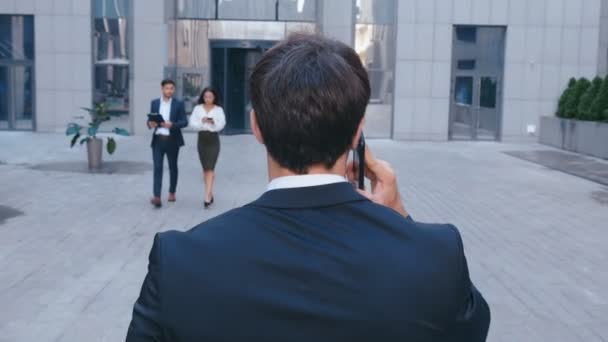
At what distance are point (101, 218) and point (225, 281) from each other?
33.5 feet

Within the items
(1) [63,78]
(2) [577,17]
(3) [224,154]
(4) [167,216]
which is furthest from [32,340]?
(2) [577,17]

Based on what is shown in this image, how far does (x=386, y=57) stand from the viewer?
90.6 feet

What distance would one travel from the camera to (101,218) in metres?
11.6

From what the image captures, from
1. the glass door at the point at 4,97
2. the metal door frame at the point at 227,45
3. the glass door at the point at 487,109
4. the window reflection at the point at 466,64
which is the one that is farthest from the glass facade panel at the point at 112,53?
the glass door at the point at 487,109

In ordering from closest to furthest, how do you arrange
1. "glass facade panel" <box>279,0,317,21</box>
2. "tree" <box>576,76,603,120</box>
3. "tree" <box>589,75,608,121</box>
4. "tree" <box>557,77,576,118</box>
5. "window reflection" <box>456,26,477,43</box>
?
"tree" <box>589,75,608,121</box>, "tree" <box>576,76,603,120</box>, "tree" <box>557,77,576,118</box>, "window reflection" <box>456,26,477,43</box>, "glass facade panel" <box>279,0,317,21</box>

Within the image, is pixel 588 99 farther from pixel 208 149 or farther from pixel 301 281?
pixel 301 281

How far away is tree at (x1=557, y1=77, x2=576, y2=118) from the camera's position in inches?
1018

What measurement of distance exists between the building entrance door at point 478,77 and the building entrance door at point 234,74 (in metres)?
5.97

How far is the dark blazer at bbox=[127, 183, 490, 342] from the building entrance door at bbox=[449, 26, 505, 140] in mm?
26544

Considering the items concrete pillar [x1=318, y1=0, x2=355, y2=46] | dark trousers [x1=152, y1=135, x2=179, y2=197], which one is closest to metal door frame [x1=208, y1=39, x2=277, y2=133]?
concrete pillar [x1=318, y1=0, x2=355, y2=46]

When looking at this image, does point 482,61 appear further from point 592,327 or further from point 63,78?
point 592,327

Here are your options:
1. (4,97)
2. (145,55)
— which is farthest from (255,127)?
(4,97)

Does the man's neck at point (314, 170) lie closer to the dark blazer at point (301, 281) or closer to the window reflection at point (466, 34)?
the dark blazer at point (301, 281)

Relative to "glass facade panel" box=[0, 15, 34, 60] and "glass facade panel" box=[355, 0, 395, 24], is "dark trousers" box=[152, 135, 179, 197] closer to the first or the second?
"glass facade panel" box=[355, 0, 395, 24]
